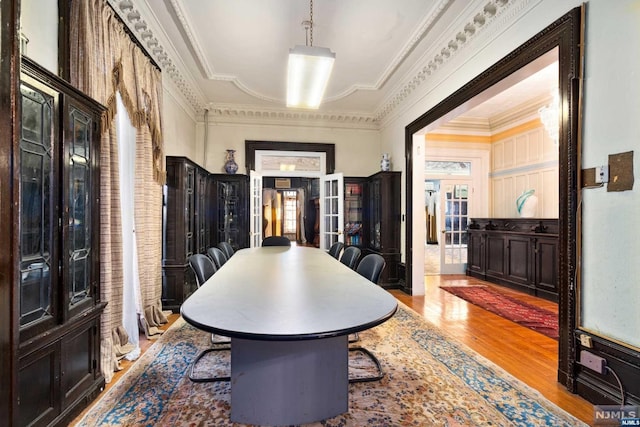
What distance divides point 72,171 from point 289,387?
1.81 m

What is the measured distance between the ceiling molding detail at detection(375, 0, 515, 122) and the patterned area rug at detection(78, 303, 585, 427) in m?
3.12

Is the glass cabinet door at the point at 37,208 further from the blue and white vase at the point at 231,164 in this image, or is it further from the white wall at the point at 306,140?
the white wall at the point at 306,140

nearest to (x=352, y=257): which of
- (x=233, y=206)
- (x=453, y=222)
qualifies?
(x=233, y=206)

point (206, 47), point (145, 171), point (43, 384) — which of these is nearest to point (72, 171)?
point (43, 384)

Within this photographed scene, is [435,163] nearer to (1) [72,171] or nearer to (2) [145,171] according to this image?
(2) [145,171]

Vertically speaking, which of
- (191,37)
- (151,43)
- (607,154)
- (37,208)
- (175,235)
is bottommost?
(175,235)

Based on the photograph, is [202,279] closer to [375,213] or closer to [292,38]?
[292,38]

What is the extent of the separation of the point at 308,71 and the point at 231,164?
335 centimetres

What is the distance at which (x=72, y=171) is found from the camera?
5.91 feet

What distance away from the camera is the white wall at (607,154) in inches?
67.4

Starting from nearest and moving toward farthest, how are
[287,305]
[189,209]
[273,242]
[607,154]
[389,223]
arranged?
[287,305]
[607,154]
[189,209]
[273,242]
[389,223]

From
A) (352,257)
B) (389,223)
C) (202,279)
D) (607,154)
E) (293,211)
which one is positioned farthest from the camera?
(293,211)

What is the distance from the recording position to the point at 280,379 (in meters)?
1.54

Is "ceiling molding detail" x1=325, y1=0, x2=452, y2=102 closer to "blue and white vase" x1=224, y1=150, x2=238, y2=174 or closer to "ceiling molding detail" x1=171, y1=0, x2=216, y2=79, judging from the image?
"ceiling molding detail" x1=171, y1=0, x2=216, y2=79
